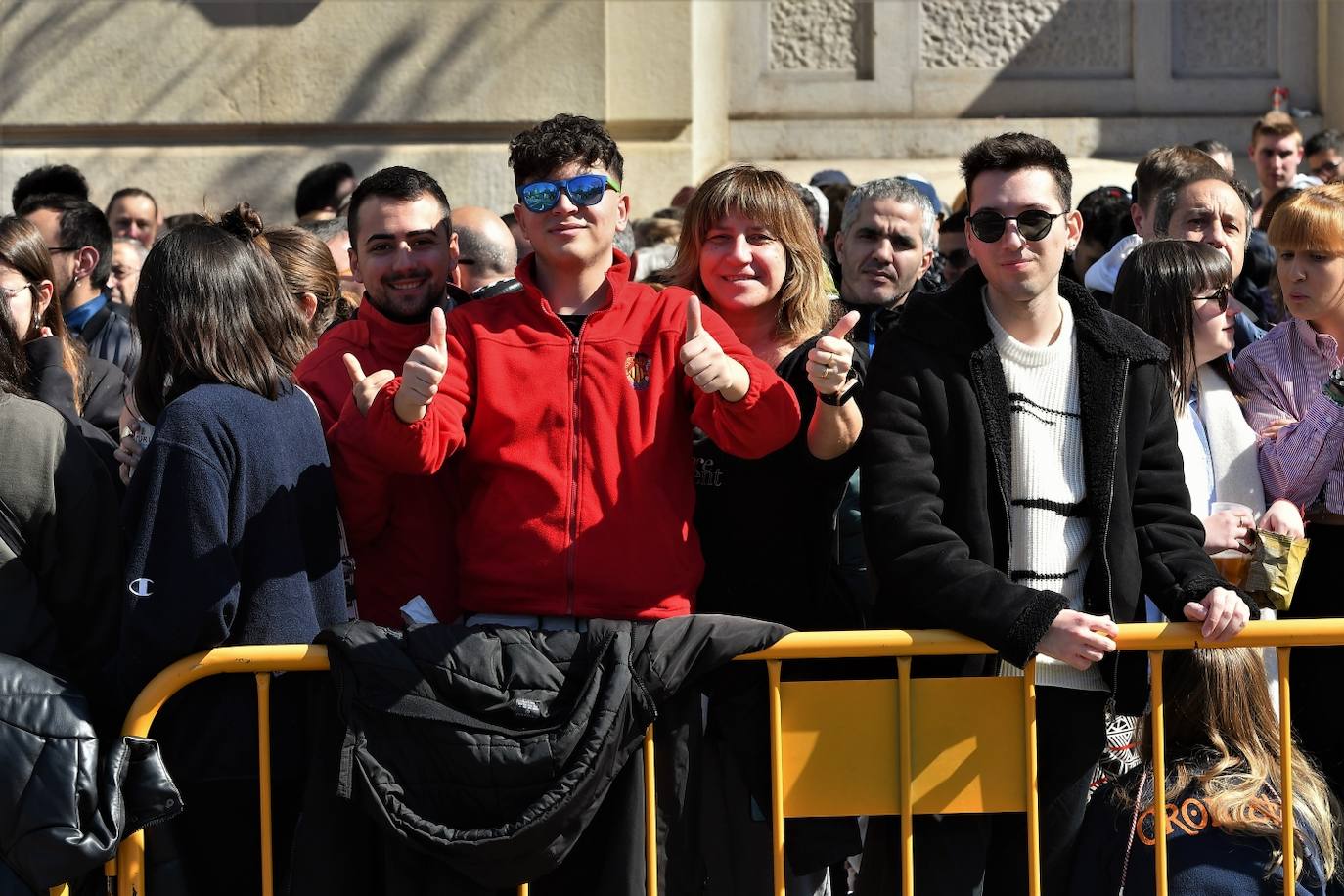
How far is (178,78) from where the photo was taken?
8.72m

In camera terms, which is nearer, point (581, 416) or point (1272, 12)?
point (581, 416)

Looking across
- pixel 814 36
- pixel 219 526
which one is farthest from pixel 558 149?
pixel 814 36

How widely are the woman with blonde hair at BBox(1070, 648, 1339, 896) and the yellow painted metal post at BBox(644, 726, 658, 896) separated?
93 centimetres

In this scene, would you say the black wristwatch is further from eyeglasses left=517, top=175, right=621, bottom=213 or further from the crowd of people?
eyeglasses left=517, top=175, right=621, bottom=213

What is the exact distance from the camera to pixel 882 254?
515 centimetres

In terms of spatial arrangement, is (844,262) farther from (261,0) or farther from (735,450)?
(261,0)

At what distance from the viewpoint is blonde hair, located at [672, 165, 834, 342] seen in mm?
4109

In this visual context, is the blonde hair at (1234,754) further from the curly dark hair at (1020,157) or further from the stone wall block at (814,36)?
the stone wall block at (814,36)

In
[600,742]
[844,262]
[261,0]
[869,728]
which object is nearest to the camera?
[600,742]

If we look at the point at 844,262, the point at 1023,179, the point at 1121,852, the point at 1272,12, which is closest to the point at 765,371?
the point at 1023,179

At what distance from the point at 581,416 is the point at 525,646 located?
50 centimetres

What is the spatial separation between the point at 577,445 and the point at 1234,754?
1.55 meters

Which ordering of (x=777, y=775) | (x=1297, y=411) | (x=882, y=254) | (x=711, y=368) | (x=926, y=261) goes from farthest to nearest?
1. (x=926, y=261)
2. (x=882, y=254)
3. (x=1297, y=411)
4. (x=777, y=775)
5. (x=711, y=368)

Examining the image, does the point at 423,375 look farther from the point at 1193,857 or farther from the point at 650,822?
the point at 1193,857
